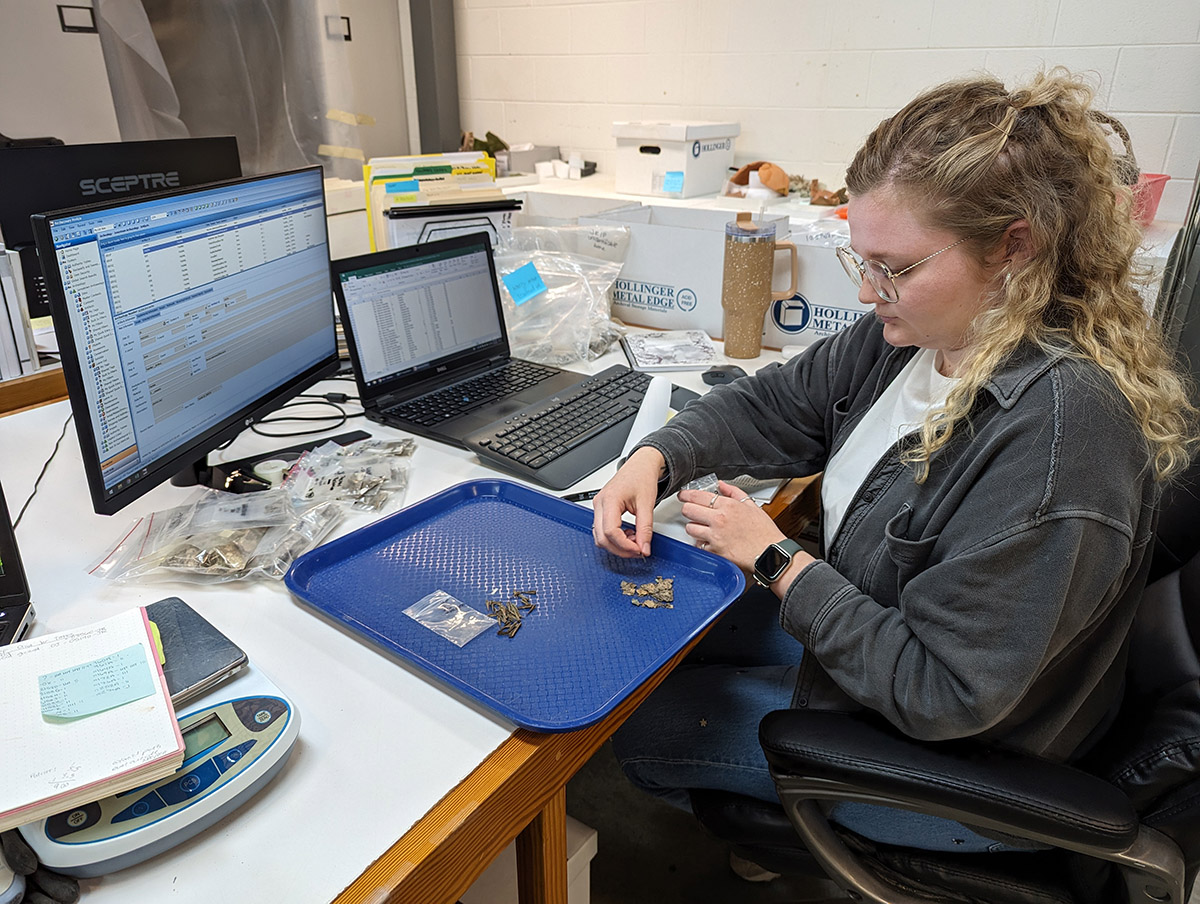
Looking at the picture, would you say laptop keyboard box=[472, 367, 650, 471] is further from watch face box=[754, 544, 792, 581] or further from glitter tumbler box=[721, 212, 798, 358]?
watch face box=[754, 544, 792, 581]

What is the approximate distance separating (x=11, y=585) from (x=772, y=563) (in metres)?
0.87

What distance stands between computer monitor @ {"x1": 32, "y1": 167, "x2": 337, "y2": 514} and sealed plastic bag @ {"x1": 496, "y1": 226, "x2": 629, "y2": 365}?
0.54 metres

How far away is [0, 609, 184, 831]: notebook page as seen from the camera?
0.59 m

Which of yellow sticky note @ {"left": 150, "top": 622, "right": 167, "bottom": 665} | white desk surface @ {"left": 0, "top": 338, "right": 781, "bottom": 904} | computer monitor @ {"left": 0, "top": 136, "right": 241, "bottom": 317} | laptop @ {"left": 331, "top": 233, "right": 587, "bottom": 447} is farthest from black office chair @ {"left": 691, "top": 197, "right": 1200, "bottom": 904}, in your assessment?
computer monitor @ {"left": 0, "top": 136, "right": 241, "bottom": 317}

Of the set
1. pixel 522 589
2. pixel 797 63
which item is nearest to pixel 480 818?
pixel 522 589

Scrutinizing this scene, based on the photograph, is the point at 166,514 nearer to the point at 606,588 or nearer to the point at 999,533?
the point at 606,588

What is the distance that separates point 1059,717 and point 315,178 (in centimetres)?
130

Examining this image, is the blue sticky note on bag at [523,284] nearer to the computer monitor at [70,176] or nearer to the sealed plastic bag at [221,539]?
the computer monitor at [70,176]

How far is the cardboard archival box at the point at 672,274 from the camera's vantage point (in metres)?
1.86

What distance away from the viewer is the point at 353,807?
2.18 ft

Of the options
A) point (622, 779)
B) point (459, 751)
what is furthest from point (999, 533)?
point (622, 779)

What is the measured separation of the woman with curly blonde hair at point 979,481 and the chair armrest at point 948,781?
0.04 meters

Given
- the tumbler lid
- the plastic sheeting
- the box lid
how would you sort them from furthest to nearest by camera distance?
the plastic sheeting → the box lid → the tumbler lid

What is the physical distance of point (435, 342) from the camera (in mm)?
1560
